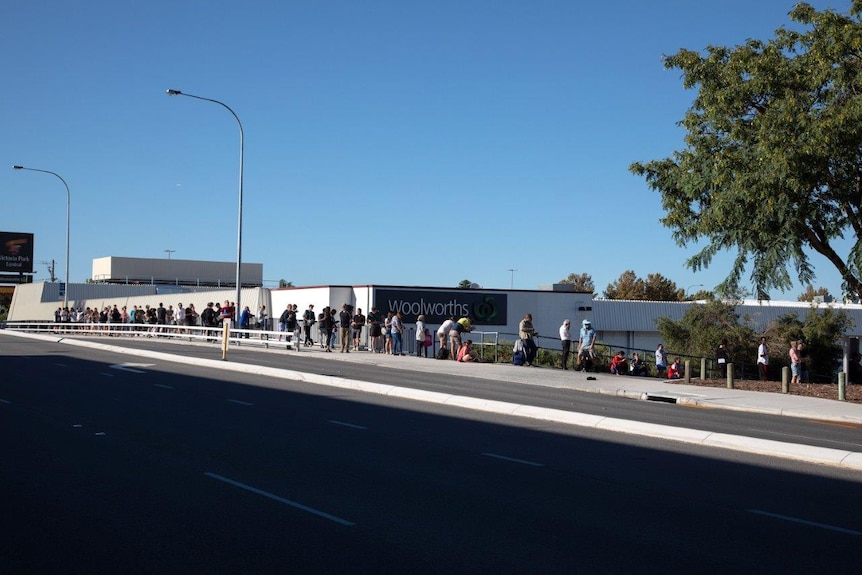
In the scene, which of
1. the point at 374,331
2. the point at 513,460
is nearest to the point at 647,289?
the point at 374,331

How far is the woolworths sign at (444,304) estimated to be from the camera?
49.7 metres

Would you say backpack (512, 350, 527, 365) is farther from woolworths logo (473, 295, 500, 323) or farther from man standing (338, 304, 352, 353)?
woolworths logo (473, 295, 500, 323)

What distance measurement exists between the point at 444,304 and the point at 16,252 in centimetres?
5211

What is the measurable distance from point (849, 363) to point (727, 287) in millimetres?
11185

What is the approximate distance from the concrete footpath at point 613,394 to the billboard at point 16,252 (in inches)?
2267

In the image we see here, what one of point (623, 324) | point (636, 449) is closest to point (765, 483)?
point (636, 449)

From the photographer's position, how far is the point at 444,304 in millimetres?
51656

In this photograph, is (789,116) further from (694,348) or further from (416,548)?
(694,348)

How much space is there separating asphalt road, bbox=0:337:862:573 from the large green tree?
10.8 m

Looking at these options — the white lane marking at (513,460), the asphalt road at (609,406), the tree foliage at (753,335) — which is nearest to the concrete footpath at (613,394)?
the asphalt road at (609,406)

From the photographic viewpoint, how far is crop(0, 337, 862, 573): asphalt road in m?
7.02

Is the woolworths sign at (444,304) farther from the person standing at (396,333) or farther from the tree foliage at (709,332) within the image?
the person standing at (396,333)

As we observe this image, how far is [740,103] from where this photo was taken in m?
23.7

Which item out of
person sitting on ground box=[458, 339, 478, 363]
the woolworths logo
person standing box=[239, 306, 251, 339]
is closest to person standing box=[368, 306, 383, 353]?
person sitting on ground box=[458, 339, 478, 363]
